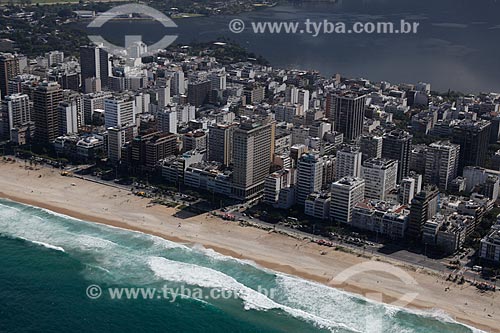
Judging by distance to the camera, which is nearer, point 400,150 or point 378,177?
point 378,177

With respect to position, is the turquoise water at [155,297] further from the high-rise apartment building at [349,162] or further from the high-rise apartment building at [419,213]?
the high-rise apartment building at [349,162]

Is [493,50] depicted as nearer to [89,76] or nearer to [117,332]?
[89,76]

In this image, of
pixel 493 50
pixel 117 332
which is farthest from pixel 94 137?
pixel 493 50

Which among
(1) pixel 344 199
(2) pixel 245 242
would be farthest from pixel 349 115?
(2) pixel 245 242

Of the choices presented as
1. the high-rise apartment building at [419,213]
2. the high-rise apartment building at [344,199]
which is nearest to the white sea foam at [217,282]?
the high-rise apartment building at [344,199]

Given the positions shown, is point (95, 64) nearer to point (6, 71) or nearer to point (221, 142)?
point (6, 71)

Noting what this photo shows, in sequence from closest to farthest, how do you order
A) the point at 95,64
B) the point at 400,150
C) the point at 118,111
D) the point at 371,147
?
the point at 400,150
the point at 371,147
the point at 118,111
the point at 95,64
